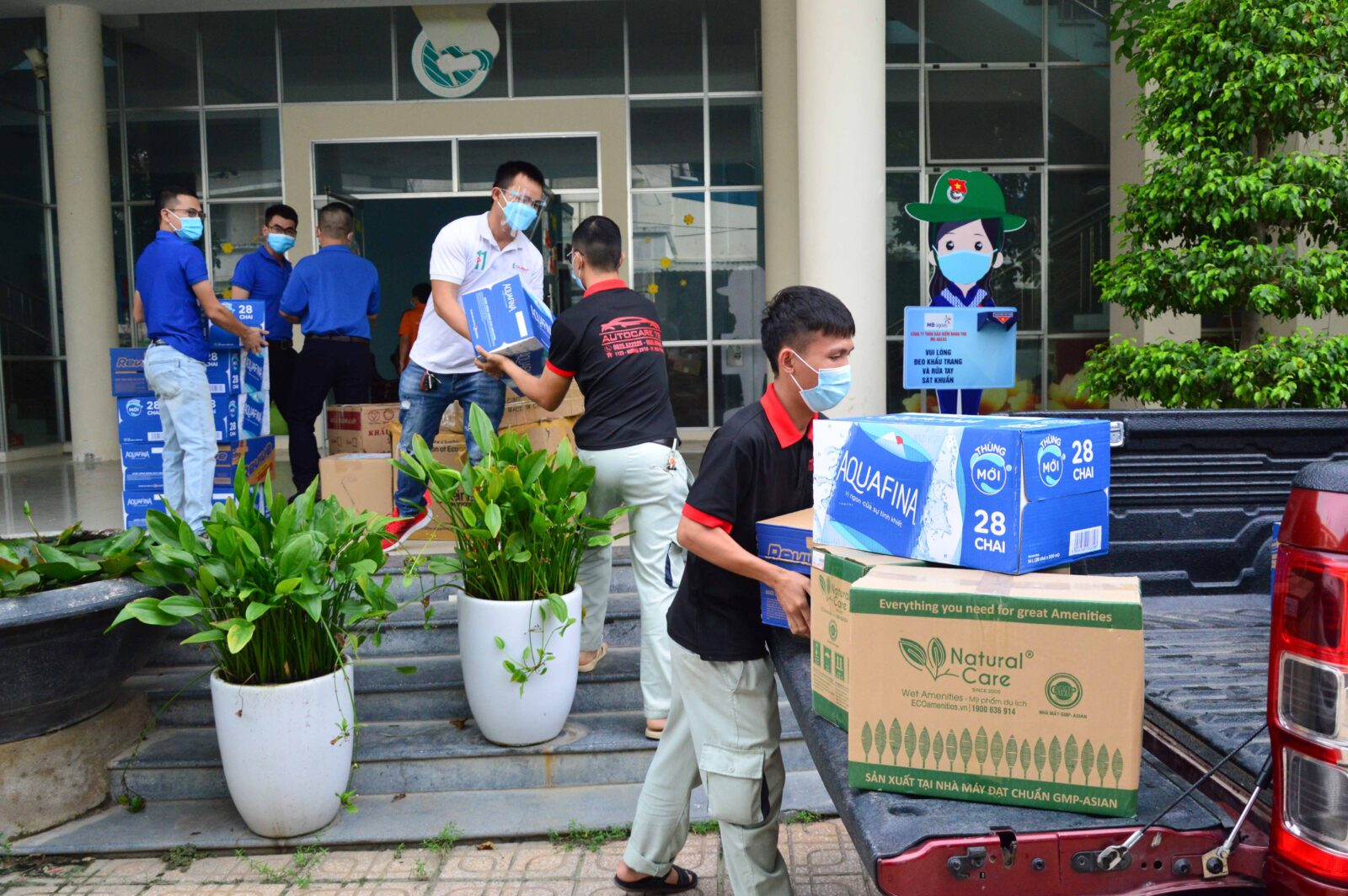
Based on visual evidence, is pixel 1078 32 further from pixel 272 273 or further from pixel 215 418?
pixel 215 418

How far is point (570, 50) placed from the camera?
12.7 m

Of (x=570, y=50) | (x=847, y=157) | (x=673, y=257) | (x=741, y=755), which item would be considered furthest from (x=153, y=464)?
(x=570, y=50)

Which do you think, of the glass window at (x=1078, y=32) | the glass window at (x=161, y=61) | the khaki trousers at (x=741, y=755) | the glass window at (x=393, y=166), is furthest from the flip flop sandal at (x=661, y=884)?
the glass window at (x=161, y=61)

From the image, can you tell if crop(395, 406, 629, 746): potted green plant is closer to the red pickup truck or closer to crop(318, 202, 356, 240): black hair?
the red pickup truck

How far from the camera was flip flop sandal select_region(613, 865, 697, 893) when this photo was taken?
140 inches

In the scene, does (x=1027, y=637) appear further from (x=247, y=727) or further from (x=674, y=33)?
(x=674, y=33)

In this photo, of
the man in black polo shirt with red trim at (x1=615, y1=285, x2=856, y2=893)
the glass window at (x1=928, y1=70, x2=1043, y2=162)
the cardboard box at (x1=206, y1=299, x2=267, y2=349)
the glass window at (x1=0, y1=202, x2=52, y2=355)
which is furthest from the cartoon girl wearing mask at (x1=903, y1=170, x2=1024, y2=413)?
the glass window at (x1=0, y1=202, x2=52, y2=355)

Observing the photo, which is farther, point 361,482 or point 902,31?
point 902,31

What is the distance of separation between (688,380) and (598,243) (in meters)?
8.46

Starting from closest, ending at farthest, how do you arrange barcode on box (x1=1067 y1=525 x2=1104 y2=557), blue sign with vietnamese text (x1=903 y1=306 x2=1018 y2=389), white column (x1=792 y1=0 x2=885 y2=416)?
barcode on box (x1=1067 y1=525 x2=1104 y2=557) → blue sign with vietnamese text (x1=903 y1=306 x2=1018 y2=389) → white column (x1=792 y1=0 x2=885 y2=416)

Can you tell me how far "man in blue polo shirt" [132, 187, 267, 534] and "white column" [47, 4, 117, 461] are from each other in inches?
282

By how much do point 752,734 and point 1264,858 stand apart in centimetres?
143

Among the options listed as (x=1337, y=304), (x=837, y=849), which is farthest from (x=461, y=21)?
(x=837, y=849)

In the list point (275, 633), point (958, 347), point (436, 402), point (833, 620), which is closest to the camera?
point (833, 620)
